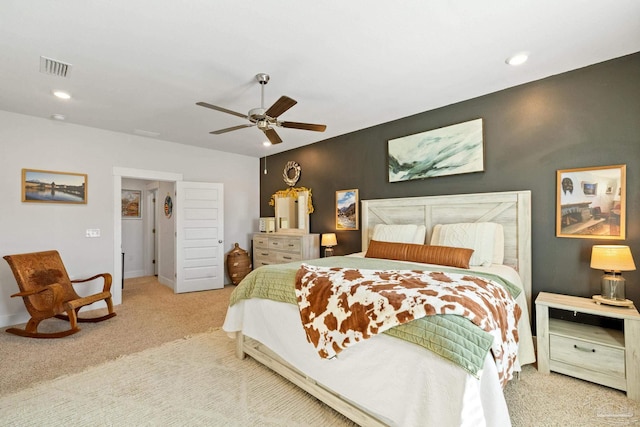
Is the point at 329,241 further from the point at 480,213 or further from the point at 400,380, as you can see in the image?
the point at 400,380

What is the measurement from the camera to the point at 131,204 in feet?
21.7

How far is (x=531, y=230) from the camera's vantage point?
114 inches

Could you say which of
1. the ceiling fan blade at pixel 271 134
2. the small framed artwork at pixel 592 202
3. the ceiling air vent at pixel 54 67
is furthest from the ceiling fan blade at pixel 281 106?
the small framed artwork at pixel 592 202

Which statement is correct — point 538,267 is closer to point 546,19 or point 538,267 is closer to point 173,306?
point 546,19

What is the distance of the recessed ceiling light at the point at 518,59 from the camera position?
94.3 inches

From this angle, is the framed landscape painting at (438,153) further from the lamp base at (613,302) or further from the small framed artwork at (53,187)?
the small framed artwork at (53,187)

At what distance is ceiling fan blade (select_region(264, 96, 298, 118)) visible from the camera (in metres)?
2.31

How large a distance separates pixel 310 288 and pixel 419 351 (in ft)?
2.70

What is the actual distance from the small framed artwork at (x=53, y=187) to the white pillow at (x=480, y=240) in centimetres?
490

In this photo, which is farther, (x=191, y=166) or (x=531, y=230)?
(x=191, y=166)

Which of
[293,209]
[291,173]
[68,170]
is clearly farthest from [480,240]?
[68,170]

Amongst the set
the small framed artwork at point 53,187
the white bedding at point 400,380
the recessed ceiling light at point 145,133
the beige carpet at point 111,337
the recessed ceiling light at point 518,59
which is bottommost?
the beige carpet at point 111,337

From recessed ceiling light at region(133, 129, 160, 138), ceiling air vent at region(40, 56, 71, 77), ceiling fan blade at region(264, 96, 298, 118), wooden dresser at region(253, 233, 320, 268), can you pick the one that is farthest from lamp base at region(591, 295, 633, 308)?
recessed ceiling light at region(133, 129, 160, 138)

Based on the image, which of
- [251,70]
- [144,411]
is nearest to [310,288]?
[144,411]
